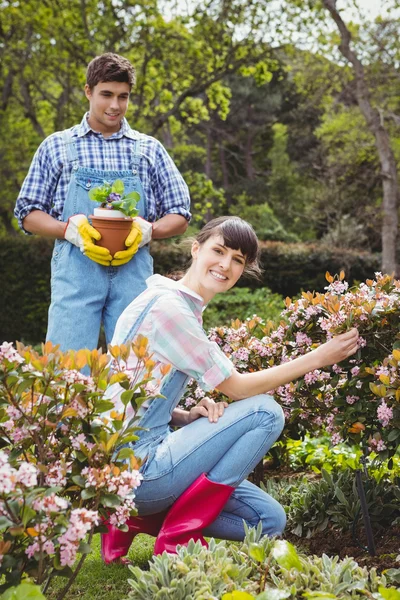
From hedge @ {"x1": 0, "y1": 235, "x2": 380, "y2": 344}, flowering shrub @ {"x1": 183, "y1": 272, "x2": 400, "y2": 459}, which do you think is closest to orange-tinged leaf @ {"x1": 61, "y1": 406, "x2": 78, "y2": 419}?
flowering shrub @ {"x1": 183, "y1": 272, "x2": 400, "y2": 459}

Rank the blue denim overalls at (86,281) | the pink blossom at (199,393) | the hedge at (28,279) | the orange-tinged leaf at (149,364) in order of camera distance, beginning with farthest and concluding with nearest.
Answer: the hedge at (28,279)
the blue denim overalls at (86,281)
the pink blossom at (199,393)
the orange-tinged leaf at (149,364)

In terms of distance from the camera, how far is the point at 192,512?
99.5 inches

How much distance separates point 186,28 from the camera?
9.45 metres

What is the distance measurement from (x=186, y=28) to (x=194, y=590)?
28.4ft

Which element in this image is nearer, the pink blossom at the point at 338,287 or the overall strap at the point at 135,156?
the pink blossom at the point at 338,287

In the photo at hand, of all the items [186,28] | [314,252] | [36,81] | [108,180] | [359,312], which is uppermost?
[186,28]

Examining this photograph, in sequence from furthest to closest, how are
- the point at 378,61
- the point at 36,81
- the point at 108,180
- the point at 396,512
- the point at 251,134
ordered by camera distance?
the point at 251,134
the point at 378,61
the point at 36,81
the point at 108,180
the point at 396,512

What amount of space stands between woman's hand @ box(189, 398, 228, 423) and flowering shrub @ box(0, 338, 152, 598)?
21.9 inches

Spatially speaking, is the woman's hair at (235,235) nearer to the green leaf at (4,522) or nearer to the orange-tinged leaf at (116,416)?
the orange-tinged leaf at (116,416)

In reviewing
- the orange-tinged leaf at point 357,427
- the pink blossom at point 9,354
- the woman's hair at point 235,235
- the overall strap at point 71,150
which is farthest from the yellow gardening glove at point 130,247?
the pink blossom at point 9,354

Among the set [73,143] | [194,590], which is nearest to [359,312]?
[194,590]

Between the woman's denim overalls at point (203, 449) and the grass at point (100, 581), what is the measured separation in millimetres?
301

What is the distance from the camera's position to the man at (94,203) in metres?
3.40

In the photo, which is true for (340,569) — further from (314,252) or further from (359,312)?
(314,252)
